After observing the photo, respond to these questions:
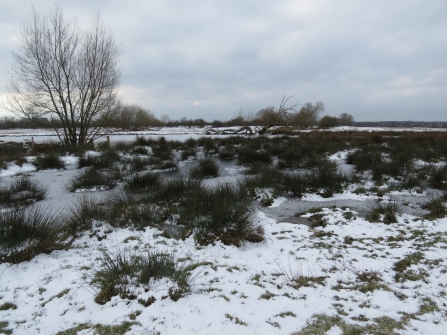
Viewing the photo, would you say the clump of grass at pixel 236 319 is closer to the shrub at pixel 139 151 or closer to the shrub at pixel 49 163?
the shrub at pixel 49 163

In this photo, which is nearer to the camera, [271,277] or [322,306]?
[322,306]

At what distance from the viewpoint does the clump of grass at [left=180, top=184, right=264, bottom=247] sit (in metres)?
4.88

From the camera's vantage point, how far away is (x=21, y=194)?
23.5 feet

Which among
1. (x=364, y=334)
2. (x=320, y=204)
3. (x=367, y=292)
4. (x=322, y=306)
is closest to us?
(x=364, y=334)

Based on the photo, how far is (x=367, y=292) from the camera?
10.6 ft

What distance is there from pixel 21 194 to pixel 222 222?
5.99 metres

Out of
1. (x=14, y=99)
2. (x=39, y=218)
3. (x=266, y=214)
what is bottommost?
(x=266, y=214)

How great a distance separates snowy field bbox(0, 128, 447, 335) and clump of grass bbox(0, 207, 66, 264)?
0.15 m

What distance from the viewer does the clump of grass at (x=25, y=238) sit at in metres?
3.89

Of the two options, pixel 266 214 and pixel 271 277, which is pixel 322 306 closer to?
pixel 271 277

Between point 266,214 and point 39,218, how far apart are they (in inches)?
192

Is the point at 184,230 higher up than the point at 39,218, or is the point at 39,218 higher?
the point at 39,218

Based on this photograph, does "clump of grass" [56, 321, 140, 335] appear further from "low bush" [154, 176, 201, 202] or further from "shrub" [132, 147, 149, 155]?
"shrub" [132, 147, 149, 155]

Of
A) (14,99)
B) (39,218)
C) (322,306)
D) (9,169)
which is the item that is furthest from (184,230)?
(14,99)
